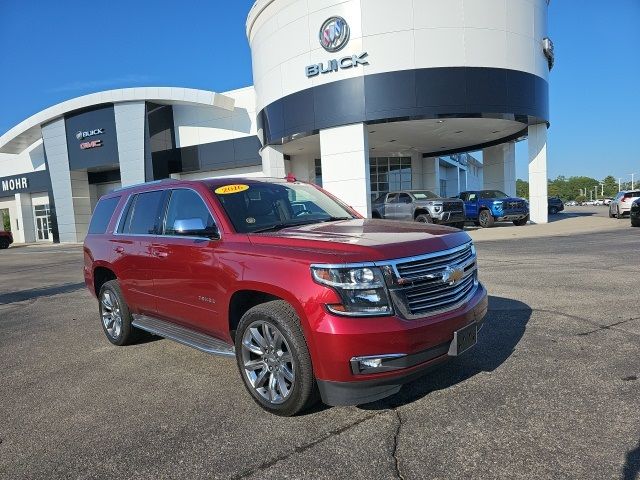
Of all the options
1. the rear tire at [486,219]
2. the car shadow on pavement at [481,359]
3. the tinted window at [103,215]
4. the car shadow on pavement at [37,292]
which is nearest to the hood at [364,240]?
the car shadow on pavement at [481,359]

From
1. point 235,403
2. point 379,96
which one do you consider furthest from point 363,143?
point 235,403

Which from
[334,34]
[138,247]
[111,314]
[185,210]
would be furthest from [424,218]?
[185,210]

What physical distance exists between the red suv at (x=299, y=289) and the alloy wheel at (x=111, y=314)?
2.01ft

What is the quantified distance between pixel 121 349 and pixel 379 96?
16.5m

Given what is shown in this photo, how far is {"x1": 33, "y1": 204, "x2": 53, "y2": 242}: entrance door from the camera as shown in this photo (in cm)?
4134

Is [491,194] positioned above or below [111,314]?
above

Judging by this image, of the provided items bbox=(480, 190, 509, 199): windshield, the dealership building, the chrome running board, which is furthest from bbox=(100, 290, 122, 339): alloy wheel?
bbox=(480, 190, 509, 199): windshield

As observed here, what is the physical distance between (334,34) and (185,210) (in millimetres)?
17359

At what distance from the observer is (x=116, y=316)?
5.39m

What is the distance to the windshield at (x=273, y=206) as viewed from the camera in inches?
158

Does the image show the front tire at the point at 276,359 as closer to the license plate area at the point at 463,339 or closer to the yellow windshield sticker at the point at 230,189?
the license plate area at the point at 463,339

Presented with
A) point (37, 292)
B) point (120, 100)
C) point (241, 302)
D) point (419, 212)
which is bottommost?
point (37, 292)

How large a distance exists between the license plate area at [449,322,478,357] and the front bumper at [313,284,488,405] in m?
0.16

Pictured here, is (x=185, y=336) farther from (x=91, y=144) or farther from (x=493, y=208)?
(x=91, y=144)
